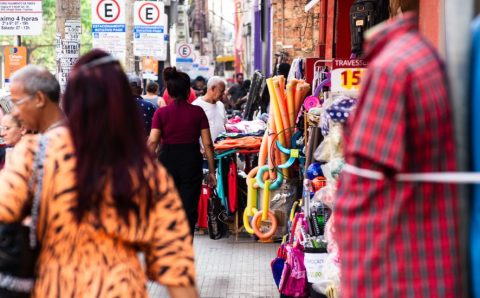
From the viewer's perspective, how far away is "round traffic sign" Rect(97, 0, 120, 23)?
17406 millimetres

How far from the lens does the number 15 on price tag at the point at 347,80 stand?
6.09 meters

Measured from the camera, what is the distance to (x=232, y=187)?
1098 cm

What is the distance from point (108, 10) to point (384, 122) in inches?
600

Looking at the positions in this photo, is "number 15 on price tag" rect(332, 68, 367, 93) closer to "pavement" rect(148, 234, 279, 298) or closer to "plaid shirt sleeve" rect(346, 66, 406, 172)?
"pavement" rect(148, 234, 279, 298)

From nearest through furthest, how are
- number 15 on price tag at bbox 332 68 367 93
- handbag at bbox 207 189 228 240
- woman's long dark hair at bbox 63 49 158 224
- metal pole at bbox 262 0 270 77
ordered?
1. woman's long dark hair at bbox 63 49 158 224
2. number 15 on price tag at bbox 332 68 367 93
3. handbag at bbox 207 189 228 240
4. metal pole at bbox 262 0 270 77

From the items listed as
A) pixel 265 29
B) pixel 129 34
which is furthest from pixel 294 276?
pixel 129 34

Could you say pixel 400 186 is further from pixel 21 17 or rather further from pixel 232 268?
pixel 21 17

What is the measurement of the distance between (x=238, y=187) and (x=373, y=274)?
324 inches

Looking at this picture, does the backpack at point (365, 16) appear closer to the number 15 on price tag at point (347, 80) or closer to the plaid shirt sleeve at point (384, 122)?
the number 15 on price tag at point (347, 80)

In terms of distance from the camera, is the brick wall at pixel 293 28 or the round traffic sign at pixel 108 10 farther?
the brick wall at pixel 293 28

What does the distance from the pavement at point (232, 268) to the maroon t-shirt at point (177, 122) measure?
1.37 metres

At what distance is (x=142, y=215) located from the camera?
333 centimetres

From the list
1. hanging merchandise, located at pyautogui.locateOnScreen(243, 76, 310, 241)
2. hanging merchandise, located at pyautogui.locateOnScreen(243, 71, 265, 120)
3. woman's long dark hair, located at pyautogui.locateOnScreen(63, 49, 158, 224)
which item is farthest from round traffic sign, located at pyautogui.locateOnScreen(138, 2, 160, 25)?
woman's long dark hair, located at pyautogui.locateOnScreen(63, 49, 158, 224)

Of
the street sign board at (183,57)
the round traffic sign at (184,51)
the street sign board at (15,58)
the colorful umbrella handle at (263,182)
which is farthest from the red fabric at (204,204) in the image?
the round traffic sign at (184,51)
